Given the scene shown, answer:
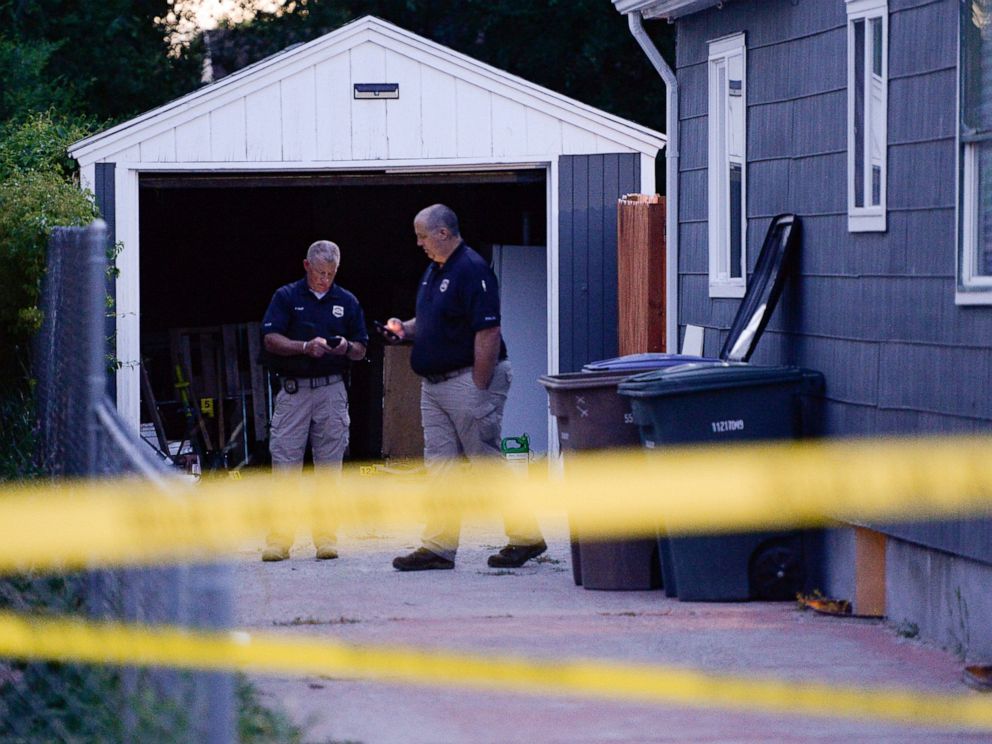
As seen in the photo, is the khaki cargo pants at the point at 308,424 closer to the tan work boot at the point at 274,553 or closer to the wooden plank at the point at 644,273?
the tan work boot at the point at 274,553

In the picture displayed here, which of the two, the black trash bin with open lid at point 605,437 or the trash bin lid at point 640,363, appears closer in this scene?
the black trash bin with open lid at point 605,437

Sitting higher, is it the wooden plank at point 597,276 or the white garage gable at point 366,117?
the white garage gable at point 366,117

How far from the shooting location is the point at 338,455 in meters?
11.0

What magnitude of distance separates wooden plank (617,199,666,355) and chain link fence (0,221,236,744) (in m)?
6.24

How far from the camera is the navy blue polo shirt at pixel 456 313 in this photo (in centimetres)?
991

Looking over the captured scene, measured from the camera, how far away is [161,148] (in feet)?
50.5

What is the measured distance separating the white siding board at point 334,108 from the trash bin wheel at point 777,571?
7.82 meters

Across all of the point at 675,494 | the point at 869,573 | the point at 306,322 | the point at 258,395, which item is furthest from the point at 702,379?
the point at 258,395

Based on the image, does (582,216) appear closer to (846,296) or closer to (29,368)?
(29,368)

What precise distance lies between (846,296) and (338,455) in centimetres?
358

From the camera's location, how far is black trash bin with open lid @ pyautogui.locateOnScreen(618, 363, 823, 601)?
8633 mm

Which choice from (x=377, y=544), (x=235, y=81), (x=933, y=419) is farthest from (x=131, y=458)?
(x=235, y=81)

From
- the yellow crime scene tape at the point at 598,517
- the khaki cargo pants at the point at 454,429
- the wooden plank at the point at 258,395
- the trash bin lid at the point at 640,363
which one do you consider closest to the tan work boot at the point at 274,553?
the yellow crime scene tape at the point at 598,517

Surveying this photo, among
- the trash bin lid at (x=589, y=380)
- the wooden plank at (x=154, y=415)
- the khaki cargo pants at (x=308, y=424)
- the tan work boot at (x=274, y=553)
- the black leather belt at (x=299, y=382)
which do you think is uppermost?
the trash bin lid at (x=589, y=380)
